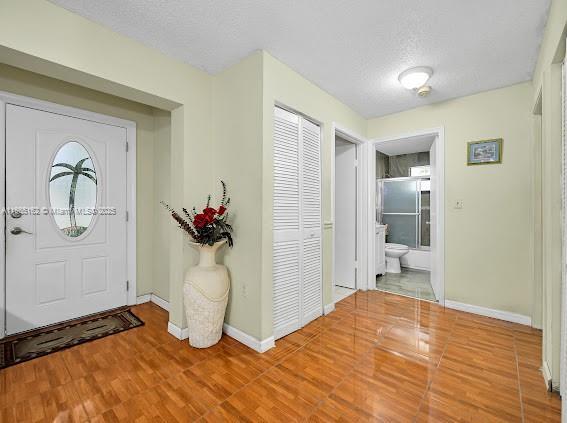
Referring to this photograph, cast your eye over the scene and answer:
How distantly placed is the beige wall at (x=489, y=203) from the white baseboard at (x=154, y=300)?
10.7ft

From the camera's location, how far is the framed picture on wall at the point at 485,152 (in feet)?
8.80

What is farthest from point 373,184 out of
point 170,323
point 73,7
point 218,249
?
point 73,7

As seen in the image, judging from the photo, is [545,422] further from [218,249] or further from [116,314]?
[116,314]

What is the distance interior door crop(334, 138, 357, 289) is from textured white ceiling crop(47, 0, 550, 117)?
1267mm

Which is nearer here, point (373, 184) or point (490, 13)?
point (490, 13)

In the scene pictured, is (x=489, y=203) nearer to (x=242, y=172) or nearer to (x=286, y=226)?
(x=286, y=226)

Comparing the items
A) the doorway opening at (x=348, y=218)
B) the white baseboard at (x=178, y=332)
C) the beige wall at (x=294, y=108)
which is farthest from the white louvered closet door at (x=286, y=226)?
the doorway opening at (x=348, y=218)

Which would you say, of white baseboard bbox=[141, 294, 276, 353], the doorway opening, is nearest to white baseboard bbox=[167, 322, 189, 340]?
white baseboard bbox=[141, 294, 276, 353]

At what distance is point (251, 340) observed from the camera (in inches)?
82.9

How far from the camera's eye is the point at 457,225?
293cm

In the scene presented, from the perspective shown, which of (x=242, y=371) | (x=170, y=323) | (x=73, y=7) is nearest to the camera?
(x=73, y=7)

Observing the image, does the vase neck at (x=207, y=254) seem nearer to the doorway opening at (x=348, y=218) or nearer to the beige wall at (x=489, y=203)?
the doorway opening at (x=348, y=218)

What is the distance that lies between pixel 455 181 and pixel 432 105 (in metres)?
0.97

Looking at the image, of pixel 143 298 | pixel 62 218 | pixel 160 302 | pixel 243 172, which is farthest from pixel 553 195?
pixel 62 218
